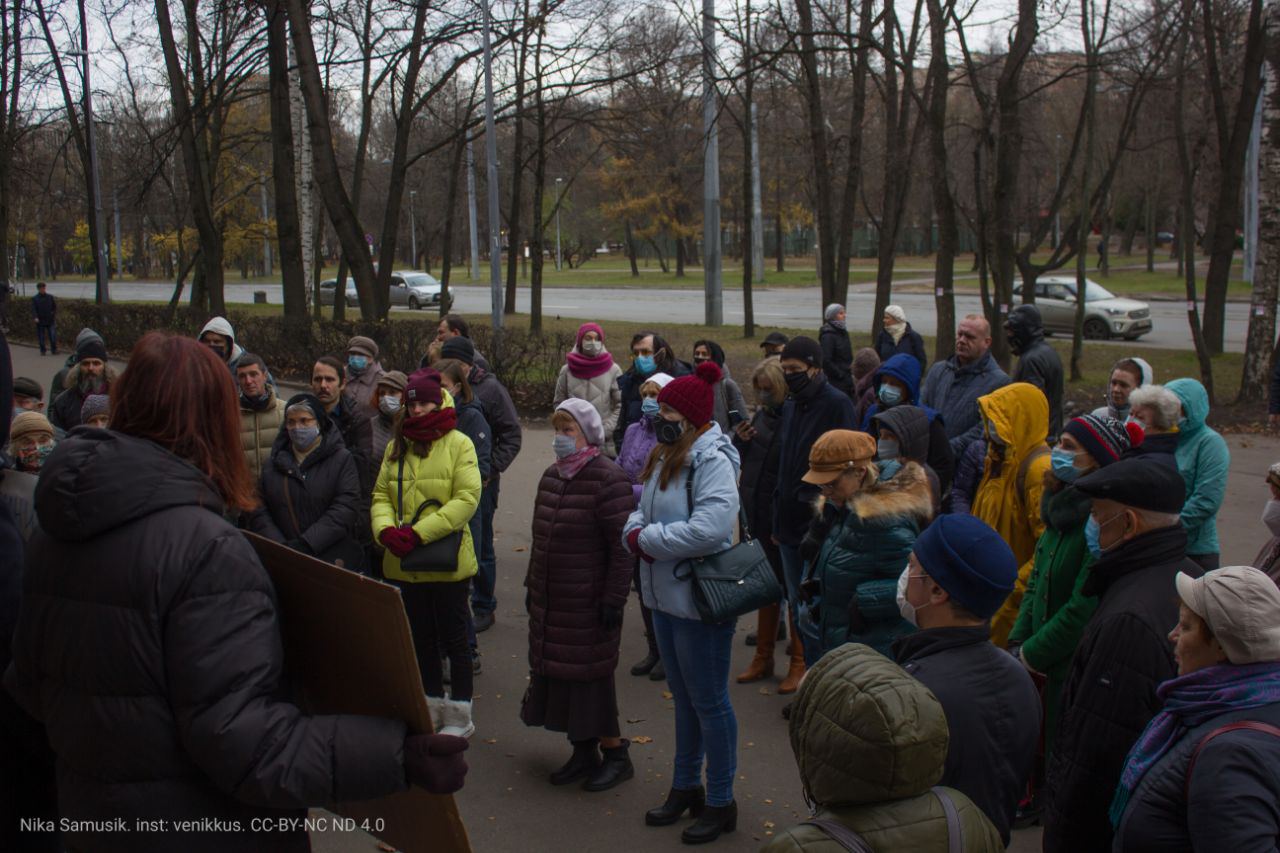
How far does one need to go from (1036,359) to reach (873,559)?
4195 millimetres

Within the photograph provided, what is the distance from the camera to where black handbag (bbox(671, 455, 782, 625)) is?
4406 millimetres

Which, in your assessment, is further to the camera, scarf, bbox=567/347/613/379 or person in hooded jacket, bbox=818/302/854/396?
person in hooded jacket, bbox=818/302/854/396

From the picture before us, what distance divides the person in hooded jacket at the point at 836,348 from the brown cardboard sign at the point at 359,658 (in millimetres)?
8611

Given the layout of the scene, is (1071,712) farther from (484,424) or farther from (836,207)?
(836,207)

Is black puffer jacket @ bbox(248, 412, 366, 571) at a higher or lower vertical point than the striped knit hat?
lower

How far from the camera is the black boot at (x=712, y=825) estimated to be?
4.50 m

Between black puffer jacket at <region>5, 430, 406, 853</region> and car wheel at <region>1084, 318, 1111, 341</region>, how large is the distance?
2610cm

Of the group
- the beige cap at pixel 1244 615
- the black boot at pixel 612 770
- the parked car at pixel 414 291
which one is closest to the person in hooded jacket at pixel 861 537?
the black boot at pixel 612 770

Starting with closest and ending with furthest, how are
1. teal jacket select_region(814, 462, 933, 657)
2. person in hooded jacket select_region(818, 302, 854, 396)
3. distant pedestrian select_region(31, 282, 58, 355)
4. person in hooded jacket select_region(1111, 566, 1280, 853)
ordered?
person in hooded jacket select_region(1111, 566, 1280, 853), teal jacket select_region(814, 462, 933, 657), person in hooded jacket select_region(818, 302, 854, 396), distant pedestrian select_region(31, 282, 58, 355)

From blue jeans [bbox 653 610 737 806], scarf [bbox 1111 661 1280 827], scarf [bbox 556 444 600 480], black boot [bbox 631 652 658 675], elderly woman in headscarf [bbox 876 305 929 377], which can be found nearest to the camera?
scarf [bbox 1111 661 1280 827]

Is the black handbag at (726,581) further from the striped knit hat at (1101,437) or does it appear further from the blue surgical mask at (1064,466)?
the striped knit hat at (1101,437)

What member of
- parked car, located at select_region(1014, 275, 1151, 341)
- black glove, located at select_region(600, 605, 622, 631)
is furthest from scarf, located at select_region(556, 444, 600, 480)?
parked car, located at select_region(1014, 275, 1151, 341)

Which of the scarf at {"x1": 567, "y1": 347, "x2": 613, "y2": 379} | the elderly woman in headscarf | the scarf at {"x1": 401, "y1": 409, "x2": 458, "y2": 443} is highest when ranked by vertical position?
the elderly woman in headscarf

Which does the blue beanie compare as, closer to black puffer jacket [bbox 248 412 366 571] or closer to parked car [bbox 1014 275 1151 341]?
black puffer jacket [bbox 248 412 366 571]
